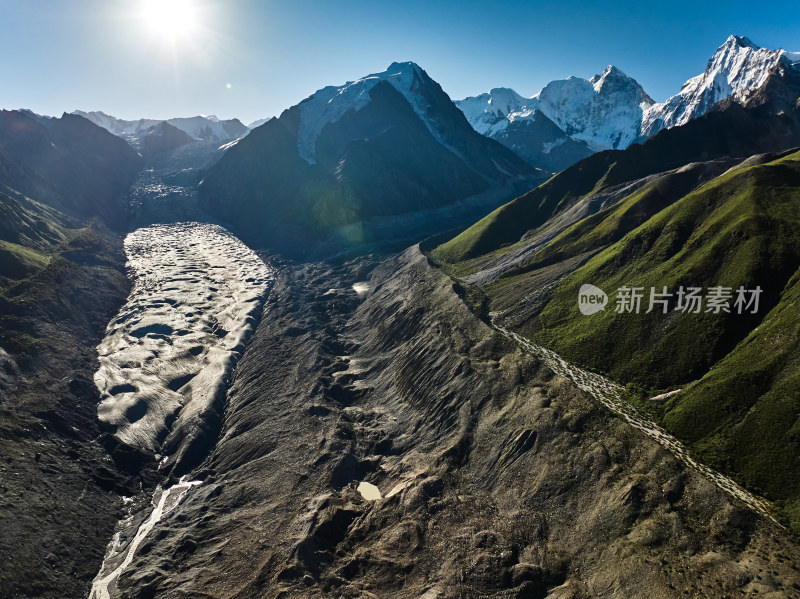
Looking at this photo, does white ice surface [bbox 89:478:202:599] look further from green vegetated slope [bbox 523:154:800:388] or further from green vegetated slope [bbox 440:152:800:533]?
green vegetated slope [bbox 523:154:800:388]

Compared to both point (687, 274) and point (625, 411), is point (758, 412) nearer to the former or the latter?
point (625, 411)

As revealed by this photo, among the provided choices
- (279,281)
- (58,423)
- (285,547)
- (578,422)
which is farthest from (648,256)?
(279,281)

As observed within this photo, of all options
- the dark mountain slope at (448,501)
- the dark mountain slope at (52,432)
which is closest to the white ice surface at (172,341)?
the dark mountain slope at (52,432)

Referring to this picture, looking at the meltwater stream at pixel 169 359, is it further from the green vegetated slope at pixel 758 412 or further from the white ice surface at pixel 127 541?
the green vegetated slope at pixel 758 412

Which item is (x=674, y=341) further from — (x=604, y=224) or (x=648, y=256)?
(x=604, y=224)

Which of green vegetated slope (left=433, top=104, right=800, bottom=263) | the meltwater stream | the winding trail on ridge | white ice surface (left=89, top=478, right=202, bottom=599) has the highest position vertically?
green vegetated slope (left=433, top=104, right=800, bottom=263)
